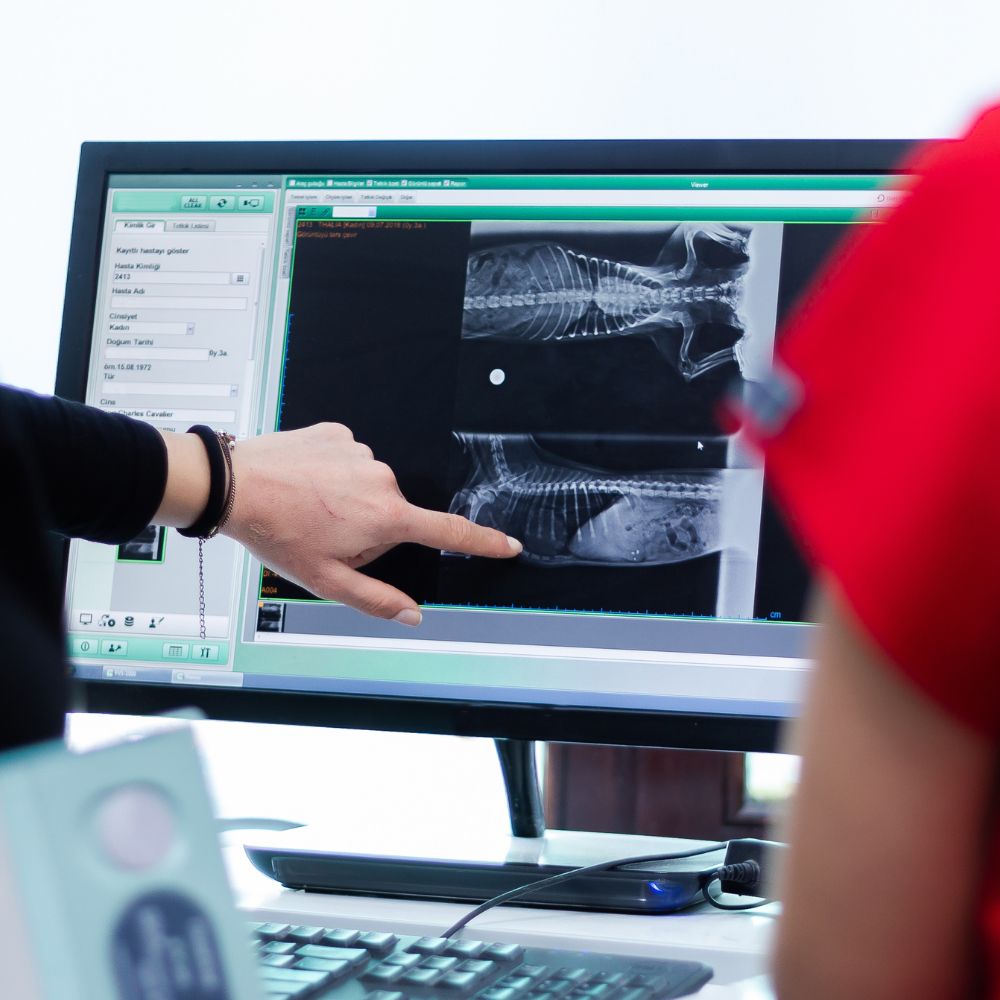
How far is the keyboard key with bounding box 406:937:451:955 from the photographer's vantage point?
1.91 ft

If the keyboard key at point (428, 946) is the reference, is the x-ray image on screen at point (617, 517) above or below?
above

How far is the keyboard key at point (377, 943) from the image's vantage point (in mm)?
584

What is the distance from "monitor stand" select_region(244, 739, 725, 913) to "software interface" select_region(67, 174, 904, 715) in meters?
0.11

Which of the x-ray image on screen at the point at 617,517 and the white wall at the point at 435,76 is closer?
the x-ray image on screen at the point at 617,517

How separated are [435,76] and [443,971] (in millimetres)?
1034

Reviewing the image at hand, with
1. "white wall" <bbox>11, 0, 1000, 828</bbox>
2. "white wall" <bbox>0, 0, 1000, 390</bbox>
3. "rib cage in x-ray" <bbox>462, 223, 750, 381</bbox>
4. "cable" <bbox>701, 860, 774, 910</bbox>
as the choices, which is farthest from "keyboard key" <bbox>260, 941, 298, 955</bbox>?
"white wall" <bbox>0, 0, 1000, 390</bbox>

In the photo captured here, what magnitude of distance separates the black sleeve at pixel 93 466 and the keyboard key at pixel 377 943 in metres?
0.34

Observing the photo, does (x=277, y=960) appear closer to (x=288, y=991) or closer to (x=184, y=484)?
(x=288, y=991)

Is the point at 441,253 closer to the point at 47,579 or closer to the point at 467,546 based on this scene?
the point at 467,546

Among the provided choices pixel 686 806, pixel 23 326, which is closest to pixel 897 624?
pixel 686 806

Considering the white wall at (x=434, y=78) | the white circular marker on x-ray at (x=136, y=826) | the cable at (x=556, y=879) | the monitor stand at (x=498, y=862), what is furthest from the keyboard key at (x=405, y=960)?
the white wall at (x=434, y=78)

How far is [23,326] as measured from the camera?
4.70ft

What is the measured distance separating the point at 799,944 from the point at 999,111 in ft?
0.80

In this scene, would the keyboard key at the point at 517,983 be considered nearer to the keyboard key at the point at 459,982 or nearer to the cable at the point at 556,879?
the keyboard key at the point at 459,982
